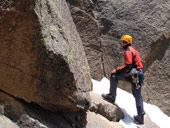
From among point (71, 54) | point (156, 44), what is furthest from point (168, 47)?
point (71, 54)

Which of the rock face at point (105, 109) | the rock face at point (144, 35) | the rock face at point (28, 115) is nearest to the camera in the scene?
the rock face at point (28, 115)

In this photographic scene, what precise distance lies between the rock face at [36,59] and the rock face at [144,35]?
182 inches

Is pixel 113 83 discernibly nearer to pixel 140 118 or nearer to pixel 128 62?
pixel 128 62

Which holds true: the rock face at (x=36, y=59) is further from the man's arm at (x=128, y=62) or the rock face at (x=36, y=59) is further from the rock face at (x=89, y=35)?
the rock face at (x=89, y=35)

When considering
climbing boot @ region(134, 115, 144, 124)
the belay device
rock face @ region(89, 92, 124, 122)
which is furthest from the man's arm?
climbing boot @ region(134, 115, 144, 124)

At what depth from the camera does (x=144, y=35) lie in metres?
9.24

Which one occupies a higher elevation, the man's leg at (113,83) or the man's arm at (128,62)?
the man's arm at (128,62)

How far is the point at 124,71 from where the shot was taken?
6.69 meters

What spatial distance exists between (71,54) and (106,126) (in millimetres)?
2350

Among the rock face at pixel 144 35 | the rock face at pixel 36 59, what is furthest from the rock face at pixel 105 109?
the rock face at pixel 144 35

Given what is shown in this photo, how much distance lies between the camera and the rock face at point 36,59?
4199 millimetres

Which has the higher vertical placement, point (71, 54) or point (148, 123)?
point (71, 54)

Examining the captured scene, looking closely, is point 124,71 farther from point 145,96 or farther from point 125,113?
point 145,96

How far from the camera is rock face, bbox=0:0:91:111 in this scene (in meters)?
4.20
